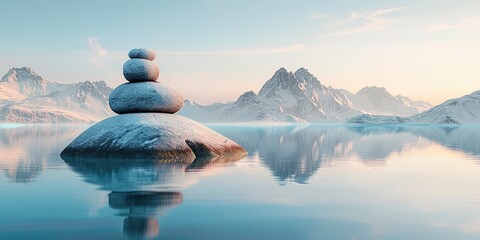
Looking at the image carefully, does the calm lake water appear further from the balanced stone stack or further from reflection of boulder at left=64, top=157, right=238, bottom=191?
the balanced stone stack

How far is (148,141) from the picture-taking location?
3316 centimetres

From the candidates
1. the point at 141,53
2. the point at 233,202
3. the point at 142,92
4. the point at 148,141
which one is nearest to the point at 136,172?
the point at 148,141

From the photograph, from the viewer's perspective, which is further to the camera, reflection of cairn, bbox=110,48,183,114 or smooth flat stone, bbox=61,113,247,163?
reflection of cairn, bbox=110,48,183,114

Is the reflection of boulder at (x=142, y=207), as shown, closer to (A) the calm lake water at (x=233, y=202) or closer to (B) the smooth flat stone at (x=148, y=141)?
(A) the calm lake water at (x=233, y=202)

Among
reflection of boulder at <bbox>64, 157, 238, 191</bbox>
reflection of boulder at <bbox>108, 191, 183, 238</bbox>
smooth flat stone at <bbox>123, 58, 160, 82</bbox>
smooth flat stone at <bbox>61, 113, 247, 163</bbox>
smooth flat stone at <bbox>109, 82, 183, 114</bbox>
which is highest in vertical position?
smooth flat stone at <bbox>123, 58, 160, 82</bbox>

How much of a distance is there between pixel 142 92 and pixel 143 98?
0.44 meters

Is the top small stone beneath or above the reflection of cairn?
above

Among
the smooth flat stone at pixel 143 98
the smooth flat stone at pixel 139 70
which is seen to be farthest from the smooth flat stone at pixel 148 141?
the smooth flat stone at pixel 139 70

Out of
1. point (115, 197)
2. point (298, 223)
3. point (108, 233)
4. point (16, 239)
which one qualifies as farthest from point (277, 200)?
point (16, 239)

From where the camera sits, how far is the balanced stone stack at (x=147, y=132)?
108 ft

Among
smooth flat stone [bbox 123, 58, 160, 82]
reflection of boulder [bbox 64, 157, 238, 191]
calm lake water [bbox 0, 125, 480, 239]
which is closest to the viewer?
calm lake water [bbox 0, 125, 480, 239]

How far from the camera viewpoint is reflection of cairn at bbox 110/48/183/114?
37.1m

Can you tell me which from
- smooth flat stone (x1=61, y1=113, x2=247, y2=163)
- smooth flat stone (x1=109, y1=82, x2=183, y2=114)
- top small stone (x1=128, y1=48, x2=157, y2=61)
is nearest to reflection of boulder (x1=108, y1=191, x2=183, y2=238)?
smooth flat stone (x1=61, y1=113, x2=247, y2=163)

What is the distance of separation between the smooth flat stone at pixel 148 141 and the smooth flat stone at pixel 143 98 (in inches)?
43.0
